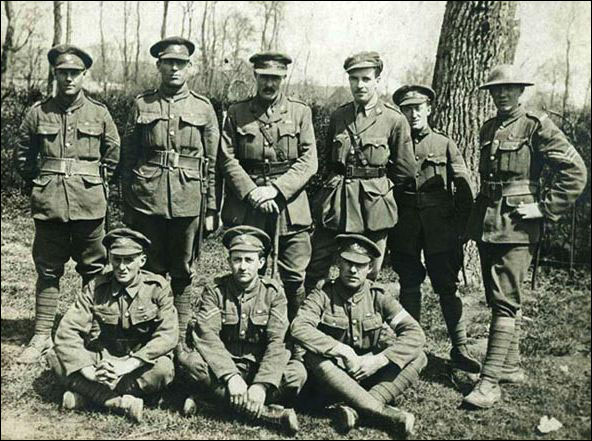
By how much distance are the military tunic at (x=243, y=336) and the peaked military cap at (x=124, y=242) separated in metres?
0.56

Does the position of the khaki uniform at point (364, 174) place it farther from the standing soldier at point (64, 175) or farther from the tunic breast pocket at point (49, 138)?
the tunic breast pocket at point (49, 138)

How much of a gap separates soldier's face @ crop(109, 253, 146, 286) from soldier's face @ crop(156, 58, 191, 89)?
4.39ft

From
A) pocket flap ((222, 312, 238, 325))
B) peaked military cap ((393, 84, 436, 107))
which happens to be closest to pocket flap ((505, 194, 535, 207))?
peaked military cap ((393, 84, 436, 107))

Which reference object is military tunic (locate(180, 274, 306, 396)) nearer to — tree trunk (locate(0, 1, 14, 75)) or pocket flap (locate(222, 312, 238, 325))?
pocket flap (locate(222, 312, 238, 325))

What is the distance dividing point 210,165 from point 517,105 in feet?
7.34

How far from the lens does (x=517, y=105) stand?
13.9 feet

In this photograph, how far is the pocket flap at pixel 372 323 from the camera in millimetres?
4117

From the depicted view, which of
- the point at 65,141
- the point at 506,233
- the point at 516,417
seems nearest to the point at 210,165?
the point at 65,141

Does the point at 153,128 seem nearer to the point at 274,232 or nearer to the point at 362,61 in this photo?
the point at 274,232

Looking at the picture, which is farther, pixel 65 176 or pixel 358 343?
pixel 65 176

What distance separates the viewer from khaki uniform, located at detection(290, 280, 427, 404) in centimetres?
392

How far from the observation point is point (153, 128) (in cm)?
459

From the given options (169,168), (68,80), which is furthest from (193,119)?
(68,80)

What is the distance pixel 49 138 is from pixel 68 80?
45 cm
